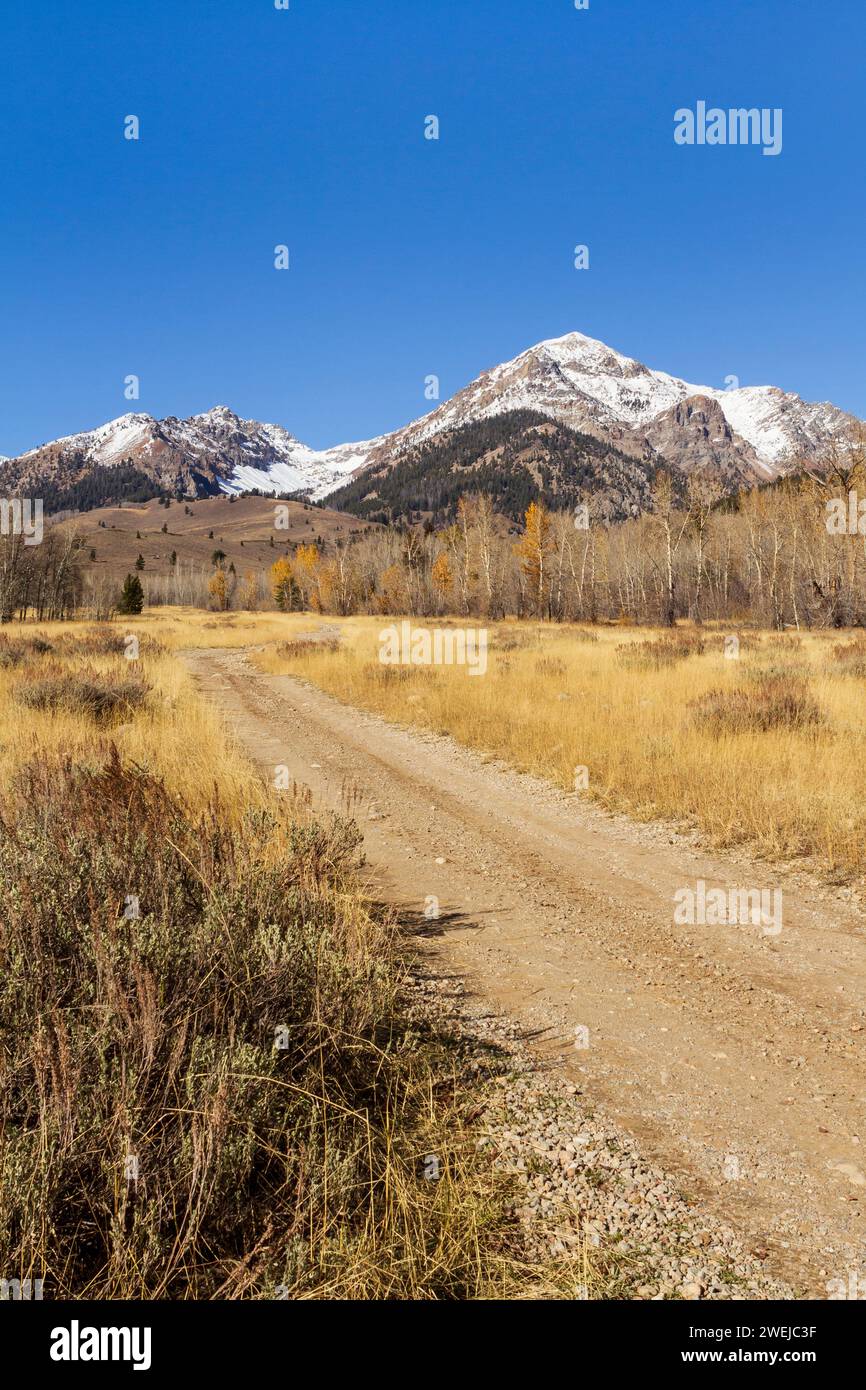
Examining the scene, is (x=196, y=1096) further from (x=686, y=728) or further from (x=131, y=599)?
(x=131, y=599)

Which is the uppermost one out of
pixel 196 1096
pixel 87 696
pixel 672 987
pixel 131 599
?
pixel 131 599

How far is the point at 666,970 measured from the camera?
4602mm

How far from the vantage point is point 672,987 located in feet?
14.4

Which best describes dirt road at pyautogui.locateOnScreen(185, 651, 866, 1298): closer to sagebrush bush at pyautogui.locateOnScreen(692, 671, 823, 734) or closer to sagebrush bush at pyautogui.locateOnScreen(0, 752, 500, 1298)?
sagebrush bush at pyautogui.locateOnScreen(0, 752, 500, 1298)

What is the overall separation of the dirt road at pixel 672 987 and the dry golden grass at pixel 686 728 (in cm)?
66

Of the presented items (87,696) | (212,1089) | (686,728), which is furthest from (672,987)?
(87,696)

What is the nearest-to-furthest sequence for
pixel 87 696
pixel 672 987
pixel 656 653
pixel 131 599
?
pixel 672 987, pixel 87 696, pixel 656 653, pixel 131 599

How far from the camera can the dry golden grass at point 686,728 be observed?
7281 mm

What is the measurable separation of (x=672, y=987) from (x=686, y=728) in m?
7.17

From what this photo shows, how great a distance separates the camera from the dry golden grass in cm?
728

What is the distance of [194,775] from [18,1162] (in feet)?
18.6

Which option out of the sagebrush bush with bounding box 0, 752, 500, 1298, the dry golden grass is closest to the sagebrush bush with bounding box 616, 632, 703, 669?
the dry golden grass

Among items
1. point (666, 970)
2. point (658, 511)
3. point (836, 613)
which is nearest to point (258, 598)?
point (658, 511)
